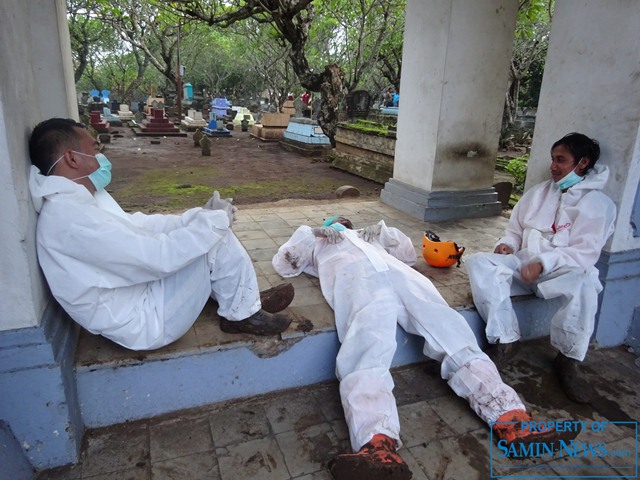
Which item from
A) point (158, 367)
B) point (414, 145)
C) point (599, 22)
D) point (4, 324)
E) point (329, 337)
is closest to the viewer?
point (4, 324)

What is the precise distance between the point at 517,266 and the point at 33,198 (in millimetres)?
2846

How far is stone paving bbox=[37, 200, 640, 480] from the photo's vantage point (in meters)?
2.21

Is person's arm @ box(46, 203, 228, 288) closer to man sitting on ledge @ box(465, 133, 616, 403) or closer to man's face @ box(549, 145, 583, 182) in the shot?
man sitting on ledge @ box(465, 133, 616, 403)

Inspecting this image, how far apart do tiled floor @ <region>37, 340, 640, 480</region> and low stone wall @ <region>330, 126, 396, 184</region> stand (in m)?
6.84

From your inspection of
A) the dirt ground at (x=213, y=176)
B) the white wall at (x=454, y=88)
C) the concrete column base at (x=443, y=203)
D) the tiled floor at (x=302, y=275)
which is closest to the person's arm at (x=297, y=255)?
A: the tiled floor at (x=302, y=275)

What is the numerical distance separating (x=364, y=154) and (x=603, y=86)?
7.29m

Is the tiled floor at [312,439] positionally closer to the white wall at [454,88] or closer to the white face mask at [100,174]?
the white face mask at [100,174]

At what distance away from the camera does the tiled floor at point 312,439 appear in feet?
7.22

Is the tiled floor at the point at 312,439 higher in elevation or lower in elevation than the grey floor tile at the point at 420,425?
lower

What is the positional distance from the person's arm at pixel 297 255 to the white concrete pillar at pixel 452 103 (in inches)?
87.9

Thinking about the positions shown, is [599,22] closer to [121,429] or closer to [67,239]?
[67,239]

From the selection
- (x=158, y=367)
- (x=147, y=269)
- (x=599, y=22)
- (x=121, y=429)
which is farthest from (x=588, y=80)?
(x=121, y=429)

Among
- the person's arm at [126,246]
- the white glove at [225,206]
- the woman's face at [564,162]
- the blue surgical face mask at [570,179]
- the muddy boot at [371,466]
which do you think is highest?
the woman's face at [564,162]

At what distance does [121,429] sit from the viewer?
2424mm
